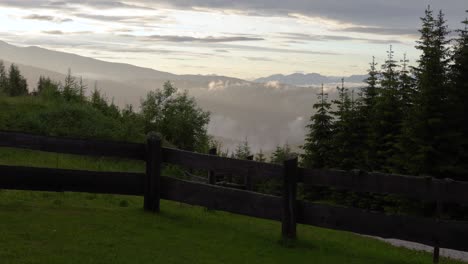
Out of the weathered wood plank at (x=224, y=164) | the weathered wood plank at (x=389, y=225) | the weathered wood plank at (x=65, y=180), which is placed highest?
the weathered wood plank at (x=224, y=164)

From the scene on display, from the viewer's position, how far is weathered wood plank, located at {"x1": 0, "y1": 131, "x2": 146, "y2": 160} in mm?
12398

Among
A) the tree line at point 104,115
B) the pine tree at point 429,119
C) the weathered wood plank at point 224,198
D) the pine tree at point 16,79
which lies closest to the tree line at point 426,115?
the pine tree at point 429,119

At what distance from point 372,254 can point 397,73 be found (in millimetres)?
40666

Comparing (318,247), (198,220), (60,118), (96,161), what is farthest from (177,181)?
(60,118)

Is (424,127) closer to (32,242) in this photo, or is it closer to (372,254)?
(372,254)

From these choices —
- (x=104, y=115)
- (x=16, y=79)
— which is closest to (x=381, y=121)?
(x=104, y=115)

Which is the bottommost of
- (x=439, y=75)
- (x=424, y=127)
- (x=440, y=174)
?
(x=440, y=174)

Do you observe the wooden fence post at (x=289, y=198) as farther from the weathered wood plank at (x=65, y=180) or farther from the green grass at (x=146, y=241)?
the weathered wood plank at (x=65, y=180)

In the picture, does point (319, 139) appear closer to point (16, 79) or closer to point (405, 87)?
point (405, 87)

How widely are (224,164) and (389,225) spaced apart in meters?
3.43

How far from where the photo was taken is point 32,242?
9.51 metres

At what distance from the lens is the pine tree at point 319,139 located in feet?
175

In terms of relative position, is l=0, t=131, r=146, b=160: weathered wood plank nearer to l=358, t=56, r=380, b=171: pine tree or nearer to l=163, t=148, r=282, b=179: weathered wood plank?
l=163, t=148, r=282, b=179: weathered wood plank

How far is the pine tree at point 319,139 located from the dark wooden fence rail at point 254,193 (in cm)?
4157
